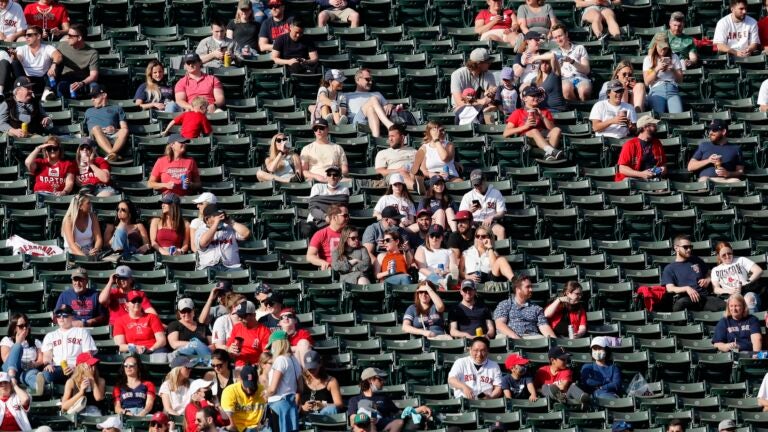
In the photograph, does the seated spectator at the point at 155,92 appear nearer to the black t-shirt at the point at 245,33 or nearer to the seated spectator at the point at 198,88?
the seated spectator at the point at 198,88

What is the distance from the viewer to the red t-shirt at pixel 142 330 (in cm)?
2228

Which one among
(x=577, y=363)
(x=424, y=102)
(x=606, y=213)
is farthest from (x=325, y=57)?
(x=577, y=363)

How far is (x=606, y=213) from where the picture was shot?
2502 cm

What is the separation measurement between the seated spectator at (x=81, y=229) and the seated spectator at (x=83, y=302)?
80cm

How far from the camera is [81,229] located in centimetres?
2362

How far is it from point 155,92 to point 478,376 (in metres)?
6.49

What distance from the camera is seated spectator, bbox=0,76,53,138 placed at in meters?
25.5

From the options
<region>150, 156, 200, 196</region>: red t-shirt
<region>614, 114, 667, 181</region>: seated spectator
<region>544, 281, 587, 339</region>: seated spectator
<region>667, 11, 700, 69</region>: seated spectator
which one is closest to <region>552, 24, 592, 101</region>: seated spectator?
<region>667, 11, 700, 69</region>: seated spectator

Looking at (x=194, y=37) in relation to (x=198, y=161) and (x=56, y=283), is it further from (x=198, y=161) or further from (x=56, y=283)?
(x=56, y=283)

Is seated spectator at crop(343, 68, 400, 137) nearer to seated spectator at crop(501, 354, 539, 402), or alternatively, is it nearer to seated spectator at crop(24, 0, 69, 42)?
seated spectator at crop(24, 0, 69, 42)

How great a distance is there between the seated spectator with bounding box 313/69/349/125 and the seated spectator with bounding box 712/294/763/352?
5479 mm

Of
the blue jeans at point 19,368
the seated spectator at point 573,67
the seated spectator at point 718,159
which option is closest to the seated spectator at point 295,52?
the seated spectator at point 573,67

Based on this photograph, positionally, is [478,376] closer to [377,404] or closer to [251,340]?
[377,404]

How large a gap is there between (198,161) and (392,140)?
90.1 inches
